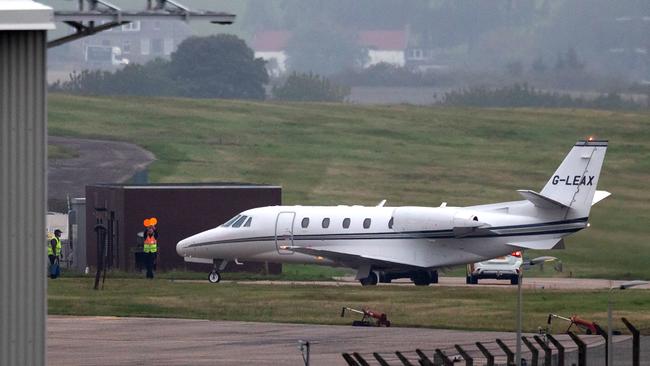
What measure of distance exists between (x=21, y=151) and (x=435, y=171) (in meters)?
63.5

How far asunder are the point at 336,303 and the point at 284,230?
9.05 meters

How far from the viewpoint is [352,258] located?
4406cm

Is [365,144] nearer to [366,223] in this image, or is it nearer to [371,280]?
[366,223]

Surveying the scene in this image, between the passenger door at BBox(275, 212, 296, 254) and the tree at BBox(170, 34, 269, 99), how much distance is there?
6084cm

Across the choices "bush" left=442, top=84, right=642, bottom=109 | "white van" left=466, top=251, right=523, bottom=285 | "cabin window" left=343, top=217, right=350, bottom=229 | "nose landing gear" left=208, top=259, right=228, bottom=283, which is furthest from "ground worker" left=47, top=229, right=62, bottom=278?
"bush" left=442, top=84, right=642, bottom=109

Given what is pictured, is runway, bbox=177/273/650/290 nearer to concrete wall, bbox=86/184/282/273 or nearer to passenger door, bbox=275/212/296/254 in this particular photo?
passenger door, bbox=275/212/296/254

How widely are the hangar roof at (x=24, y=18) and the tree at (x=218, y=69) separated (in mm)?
91749

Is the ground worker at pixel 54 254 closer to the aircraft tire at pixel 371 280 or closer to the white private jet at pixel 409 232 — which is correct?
the white private jet at pixel 409 232

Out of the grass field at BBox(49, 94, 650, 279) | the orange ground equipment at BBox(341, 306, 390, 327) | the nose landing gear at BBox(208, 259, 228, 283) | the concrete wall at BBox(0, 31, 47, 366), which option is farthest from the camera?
the grass field at BBox(49, 94, 650, 279)

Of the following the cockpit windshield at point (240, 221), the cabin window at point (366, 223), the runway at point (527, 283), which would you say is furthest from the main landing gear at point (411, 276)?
the cockpit windshield at point (240, 221)

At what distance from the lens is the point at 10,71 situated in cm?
1417

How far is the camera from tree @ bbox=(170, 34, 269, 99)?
348ft

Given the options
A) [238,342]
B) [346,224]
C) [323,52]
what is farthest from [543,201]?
[323,52]

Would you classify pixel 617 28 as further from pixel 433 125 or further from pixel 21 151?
pixel 21 151
